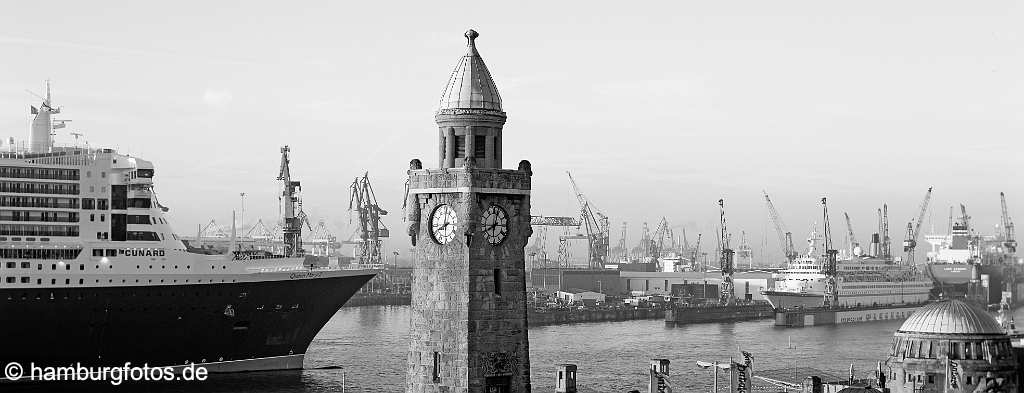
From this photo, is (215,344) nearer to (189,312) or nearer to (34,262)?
(189,312)

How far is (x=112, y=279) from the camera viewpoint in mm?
82250

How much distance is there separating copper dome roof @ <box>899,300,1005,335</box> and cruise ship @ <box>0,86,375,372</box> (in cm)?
4608

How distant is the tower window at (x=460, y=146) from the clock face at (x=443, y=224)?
1.36 metres

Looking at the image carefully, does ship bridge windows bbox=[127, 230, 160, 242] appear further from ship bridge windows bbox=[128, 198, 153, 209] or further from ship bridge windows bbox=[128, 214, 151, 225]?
ship bridge windows bbox=[128, 198, 153, 209]

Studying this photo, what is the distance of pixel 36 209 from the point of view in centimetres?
8312

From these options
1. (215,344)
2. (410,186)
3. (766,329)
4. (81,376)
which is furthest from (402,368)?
(766,329)

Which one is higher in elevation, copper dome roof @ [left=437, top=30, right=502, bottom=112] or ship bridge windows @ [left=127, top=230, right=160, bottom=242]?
copper dome roof @ [left=437, top=30, right=502, bottom=112]

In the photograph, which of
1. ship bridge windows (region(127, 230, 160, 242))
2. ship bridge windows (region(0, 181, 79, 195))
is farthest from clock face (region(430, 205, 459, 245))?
ship bridge windows (region(0, 181, 79, 195))

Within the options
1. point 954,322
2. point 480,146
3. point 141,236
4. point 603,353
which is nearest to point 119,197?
point 141,236

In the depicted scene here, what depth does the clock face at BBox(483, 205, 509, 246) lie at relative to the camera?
31.0 meters

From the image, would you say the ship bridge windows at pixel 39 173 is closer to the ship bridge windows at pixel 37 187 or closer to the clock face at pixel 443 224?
the ship bridge windows at pixel 37 187

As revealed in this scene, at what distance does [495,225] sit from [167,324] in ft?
190

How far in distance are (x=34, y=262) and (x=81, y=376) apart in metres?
8.51

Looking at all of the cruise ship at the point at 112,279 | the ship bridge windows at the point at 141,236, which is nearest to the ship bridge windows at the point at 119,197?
the cruise ship at the point at 112,279
